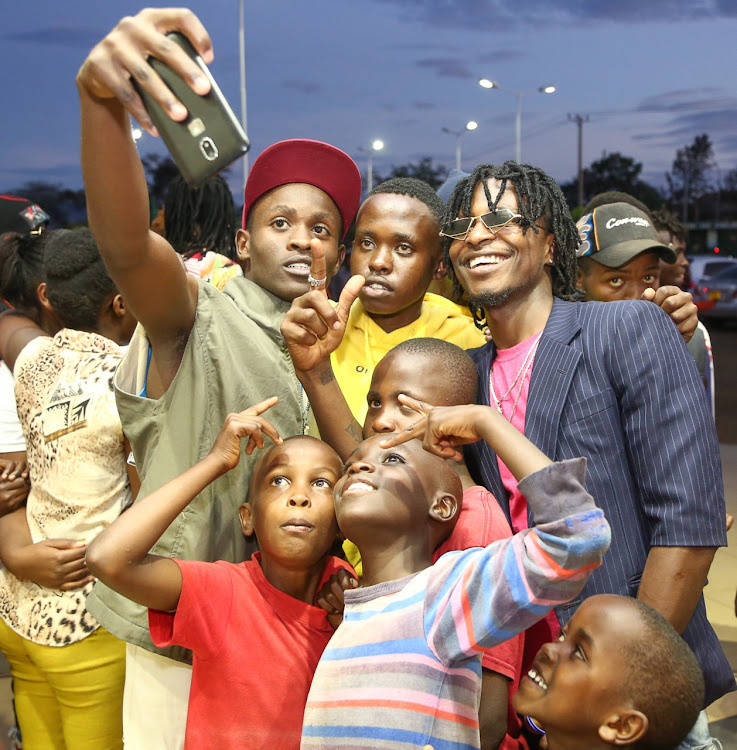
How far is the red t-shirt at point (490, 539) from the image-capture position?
6.49ft

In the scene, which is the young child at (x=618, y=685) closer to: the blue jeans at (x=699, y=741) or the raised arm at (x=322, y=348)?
the blue jeans at (x=699, y=741)

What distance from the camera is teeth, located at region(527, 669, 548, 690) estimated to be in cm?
192

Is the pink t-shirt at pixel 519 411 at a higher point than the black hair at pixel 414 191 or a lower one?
lower

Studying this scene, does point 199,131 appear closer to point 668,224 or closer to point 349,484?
point 349,484

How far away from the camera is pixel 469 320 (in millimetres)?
3193

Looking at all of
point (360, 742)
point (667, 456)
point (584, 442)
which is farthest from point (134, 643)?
point (667, 456)

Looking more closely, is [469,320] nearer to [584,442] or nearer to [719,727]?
[584,442]

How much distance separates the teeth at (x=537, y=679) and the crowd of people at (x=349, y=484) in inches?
0.7

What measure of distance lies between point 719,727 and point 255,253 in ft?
10.6

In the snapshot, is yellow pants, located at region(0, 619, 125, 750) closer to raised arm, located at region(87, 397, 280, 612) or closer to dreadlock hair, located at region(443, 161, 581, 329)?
raised arm, located at region(87, 397, 280, 612)

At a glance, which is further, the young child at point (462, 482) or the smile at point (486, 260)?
the smile at point (486, 260)

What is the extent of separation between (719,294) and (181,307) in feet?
64.1

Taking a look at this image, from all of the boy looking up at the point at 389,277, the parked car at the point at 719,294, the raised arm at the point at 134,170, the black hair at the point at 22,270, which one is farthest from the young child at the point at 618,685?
the parked car at the point at 719,294

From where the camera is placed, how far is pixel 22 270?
3789 mm
